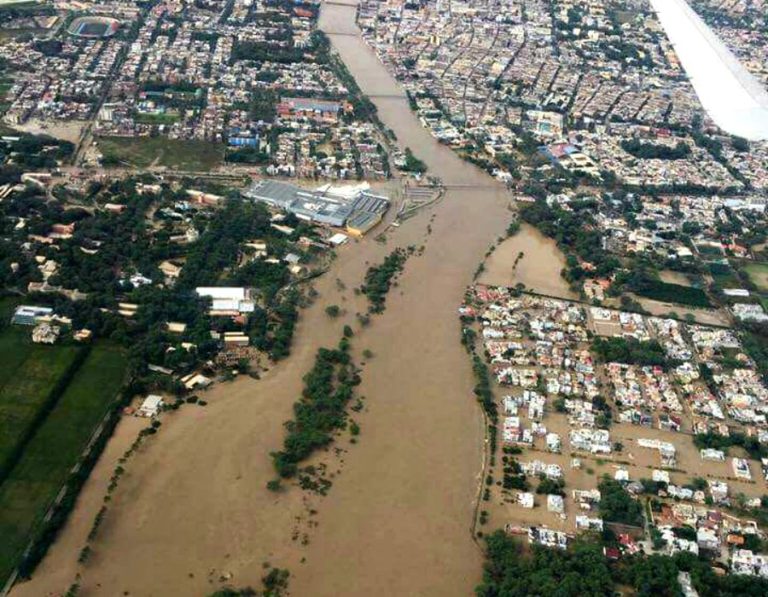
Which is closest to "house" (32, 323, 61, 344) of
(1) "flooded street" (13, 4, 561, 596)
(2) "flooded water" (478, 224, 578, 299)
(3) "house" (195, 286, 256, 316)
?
(3) "house" (195, 286, 256, 316)

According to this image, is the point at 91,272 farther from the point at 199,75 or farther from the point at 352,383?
the point at 199,75

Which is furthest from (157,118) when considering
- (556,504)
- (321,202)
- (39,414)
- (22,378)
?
(556,504)

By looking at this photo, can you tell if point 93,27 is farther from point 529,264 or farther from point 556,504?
point 556,504

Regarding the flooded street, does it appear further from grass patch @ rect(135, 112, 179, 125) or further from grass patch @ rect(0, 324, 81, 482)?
grass patch @ rect(135, 112, 179, 125)

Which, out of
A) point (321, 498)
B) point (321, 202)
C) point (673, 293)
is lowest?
point (321, 498)

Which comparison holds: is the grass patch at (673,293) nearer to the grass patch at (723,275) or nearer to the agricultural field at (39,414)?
the grass patch at (723,275)

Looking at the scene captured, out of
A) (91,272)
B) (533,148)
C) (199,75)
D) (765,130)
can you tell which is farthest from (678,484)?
(199,75)
